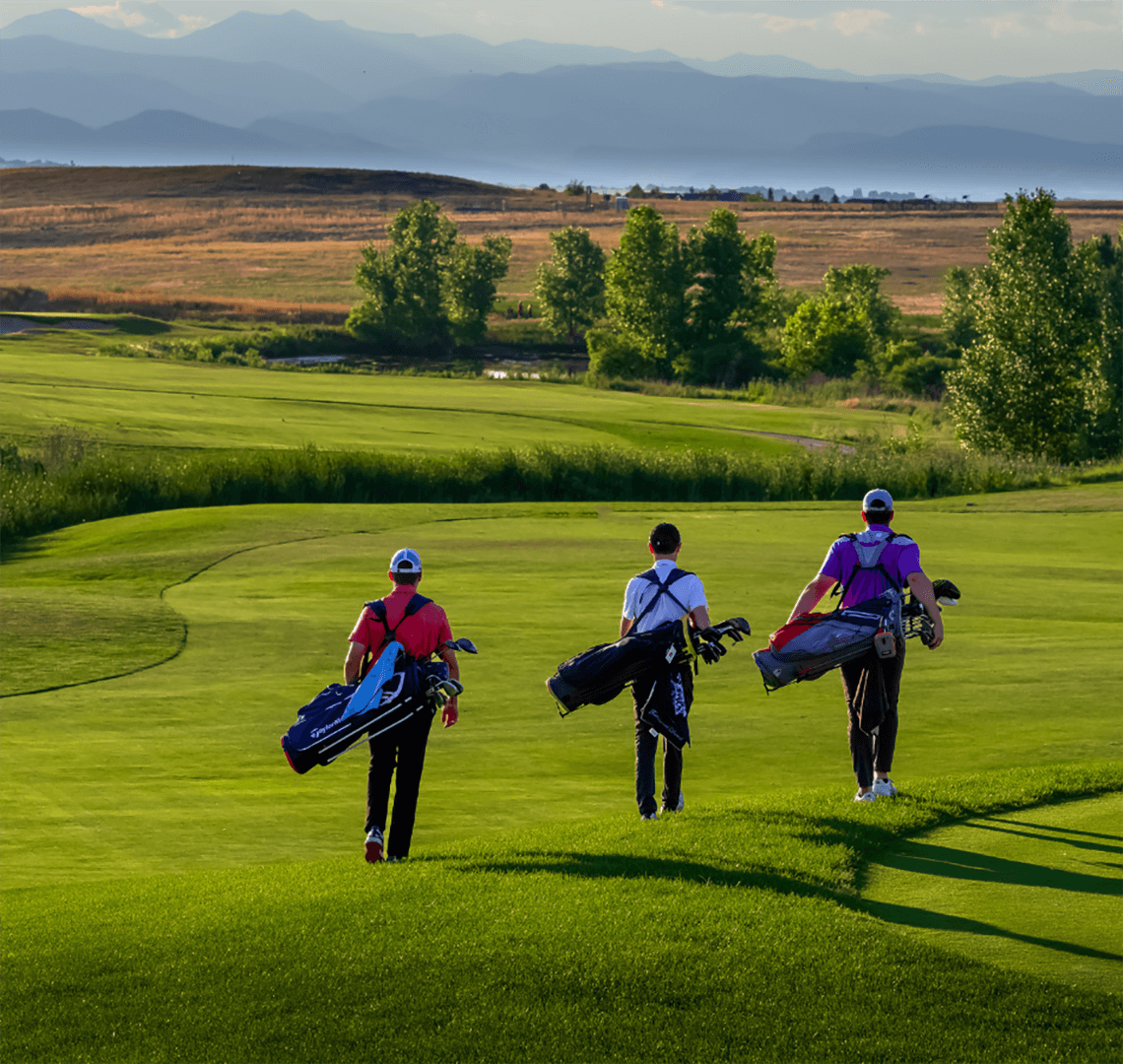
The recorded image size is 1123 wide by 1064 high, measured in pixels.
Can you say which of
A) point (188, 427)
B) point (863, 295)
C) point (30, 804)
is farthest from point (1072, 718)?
point (863, 295)

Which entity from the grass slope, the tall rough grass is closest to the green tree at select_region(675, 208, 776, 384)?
the tall rough grass

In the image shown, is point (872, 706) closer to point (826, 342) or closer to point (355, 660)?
point (355, 660)

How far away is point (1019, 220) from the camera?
197 ft

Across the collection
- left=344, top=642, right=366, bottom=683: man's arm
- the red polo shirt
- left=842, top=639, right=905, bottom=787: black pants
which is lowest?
left=842, top=639, right=905, bottom=787: black pants

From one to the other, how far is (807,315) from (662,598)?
83.9 m

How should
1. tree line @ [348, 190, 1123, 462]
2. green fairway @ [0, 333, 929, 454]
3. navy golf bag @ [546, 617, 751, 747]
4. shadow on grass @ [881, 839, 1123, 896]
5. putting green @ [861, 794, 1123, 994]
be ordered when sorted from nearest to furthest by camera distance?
putting green @ [861, 794, 1123, 994]
shadow on grass @ [881, 839, 1123, 896]
navy golf bag @ [546, 617, 751, 747]
green fairway @ [0, 333, 929, 454]
tree line @ [348, 190, 1123, 462]

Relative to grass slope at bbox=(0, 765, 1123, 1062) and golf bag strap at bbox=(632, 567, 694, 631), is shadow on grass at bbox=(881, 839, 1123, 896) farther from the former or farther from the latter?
golf bag strap at bbox=(632, 567, 694, 631)

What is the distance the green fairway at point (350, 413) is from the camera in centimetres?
4603

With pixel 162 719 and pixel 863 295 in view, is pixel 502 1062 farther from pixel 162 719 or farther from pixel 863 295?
pixel 863 295

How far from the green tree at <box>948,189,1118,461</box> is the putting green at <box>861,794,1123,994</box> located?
2052 inches

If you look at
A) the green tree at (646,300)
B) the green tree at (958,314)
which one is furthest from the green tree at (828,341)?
the green tree at (646,300)

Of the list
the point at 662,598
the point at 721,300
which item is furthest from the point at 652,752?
the point at 721,300

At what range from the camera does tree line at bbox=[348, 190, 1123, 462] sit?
6031cm

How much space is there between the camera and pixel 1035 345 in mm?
60469
